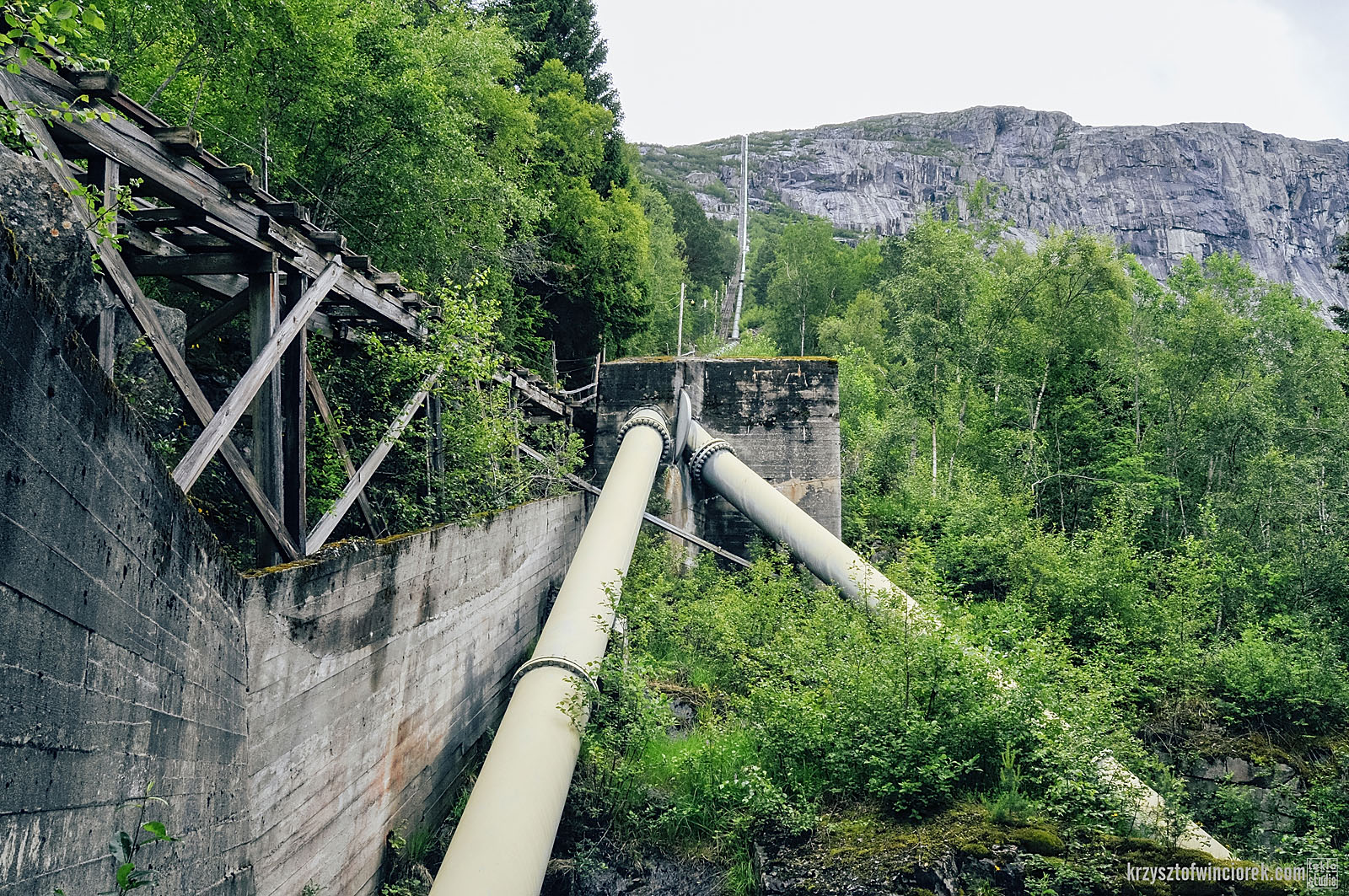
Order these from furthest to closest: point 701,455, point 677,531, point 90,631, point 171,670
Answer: point 701,455 < point 677,531 < point 171,670 < point 90,631

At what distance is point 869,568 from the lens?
988 cm

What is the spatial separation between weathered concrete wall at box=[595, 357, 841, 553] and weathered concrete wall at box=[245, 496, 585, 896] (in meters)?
5.10

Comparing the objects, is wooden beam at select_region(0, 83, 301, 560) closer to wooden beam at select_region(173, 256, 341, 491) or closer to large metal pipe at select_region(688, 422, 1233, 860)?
wooden beam at select_region(173, 256, 341, 491)

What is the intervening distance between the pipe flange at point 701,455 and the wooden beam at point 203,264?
8.42 m

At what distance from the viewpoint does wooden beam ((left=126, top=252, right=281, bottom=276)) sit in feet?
16.0

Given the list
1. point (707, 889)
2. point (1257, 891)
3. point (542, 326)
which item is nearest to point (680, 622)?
point (707, 889)

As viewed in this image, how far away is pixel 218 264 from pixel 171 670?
277cm

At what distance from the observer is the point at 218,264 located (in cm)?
494

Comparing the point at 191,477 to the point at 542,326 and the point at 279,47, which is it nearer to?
the point at 279,47

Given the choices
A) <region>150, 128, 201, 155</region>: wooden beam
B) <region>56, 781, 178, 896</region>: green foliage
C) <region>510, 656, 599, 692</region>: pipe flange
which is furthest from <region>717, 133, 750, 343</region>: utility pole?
<region>56, 781, 178, 896</region>: green foliage

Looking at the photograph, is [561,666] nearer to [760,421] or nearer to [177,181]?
[177,181]

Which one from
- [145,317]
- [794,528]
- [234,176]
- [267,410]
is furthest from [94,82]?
[794,528]

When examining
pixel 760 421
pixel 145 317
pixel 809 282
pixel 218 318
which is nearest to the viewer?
pixel 145 317

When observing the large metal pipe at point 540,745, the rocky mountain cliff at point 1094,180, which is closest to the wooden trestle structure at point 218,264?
the large metal pipe at point 540,745
